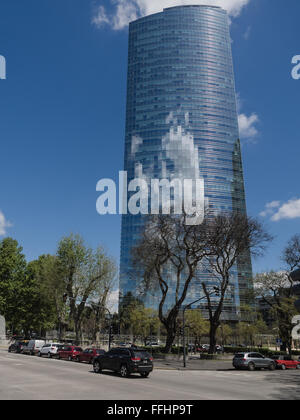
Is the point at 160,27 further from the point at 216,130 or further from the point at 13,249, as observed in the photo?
the point at 13,249

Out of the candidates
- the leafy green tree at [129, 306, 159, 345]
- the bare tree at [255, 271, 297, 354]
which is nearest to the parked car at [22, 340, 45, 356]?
the bare tree at [255, 271, 297, 354]

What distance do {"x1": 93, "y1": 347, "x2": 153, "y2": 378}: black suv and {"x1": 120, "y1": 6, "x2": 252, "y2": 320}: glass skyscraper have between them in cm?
10977

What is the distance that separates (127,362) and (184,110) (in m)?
137

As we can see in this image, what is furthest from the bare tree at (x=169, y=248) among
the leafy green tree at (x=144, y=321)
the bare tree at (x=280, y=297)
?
the leafy green tree at (x=144, y=321)

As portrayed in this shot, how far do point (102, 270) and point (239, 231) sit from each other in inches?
1048

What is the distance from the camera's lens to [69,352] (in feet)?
121

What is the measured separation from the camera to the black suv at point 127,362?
2056 cm

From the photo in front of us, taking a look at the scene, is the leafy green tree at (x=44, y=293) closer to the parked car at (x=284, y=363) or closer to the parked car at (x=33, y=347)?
the parked car at (x=33, y=347)

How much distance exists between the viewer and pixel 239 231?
4216 centimetres

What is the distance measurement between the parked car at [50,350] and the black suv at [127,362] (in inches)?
787

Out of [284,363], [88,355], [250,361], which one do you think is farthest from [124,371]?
[284,363]

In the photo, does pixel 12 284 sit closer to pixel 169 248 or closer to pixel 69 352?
pixel 69 352

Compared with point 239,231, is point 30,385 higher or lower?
lower

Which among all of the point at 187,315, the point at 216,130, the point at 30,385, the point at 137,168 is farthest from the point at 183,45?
the point at 30,385
